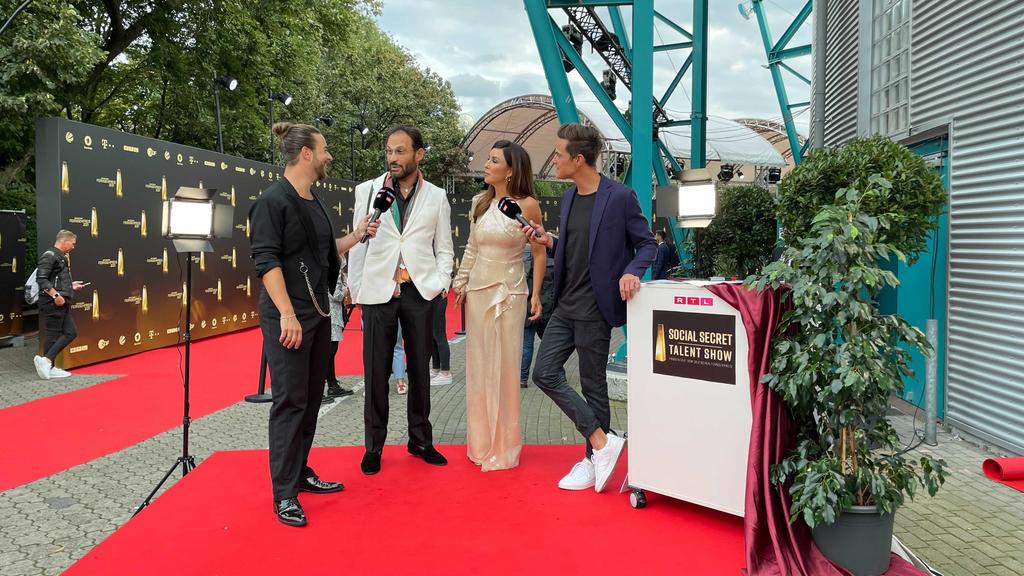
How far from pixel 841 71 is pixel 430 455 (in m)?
7.10

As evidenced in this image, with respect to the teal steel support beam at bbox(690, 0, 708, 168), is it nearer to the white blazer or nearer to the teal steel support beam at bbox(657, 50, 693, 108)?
the teal steel support beam at bbox(657, 50, 693, 108)

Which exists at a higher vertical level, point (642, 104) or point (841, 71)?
point (841, 71)

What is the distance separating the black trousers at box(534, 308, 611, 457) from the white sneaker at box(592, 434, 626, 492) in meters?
0.11

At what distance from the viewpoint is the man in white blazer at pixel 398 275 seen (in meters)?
→ 4.37

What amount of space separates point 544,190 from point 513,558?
37453 millimetres

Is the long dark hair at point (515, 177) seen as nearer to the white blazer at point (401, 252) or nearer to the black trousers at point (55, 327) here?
the white blazer at point (401, 252)

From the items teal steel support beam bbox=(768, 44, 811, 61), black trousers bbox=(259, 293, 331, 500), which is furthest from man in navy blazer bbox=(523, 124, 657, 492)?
teal steel support beam bbox=(768, 44, 811, 61)

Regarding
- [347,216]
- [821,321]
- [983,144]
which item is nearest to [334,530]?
[821,321]

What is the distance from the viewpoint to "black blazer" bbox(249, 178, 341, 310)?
3.60 meters

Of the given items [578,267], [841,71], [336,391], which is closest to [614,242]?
[578,267]

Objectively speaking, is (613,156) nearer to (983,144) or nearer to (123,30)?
(123,30)

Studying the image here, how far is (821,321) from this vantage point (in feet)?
9.78

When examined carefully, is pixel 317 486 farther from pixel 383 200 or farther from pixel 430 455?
pixel 383 200

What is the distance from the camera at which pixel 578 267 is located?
13.3 feet
